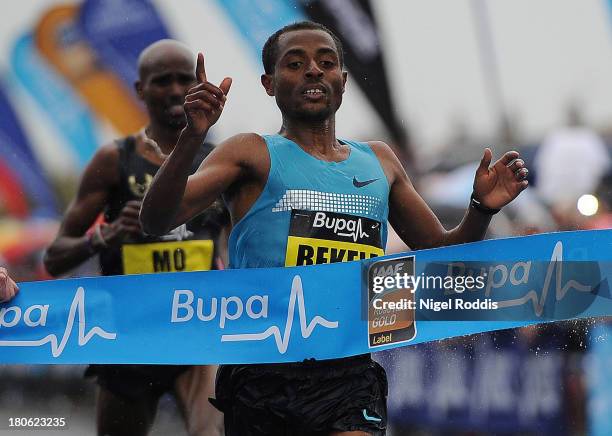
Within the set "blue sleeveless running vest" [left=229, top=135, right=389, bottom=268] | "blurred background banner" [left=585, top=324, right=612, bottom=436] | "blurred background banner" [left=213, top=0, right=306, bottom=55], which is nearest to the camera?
"blue sleeveless running vest" [left=229, top=135, right=389, bottom=268]

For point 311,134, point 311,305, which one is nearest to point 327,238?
point 311,305

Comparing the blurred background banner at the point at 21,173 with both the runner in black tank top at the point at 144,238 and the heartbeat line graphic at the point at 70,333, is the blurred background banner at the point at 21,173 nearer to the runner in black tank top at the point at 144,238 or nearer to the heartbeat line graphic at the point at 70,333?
the runner in black tank top at the point at 144,238

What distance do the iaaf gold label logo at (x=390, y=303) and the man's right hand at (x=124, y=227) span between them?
1528mm

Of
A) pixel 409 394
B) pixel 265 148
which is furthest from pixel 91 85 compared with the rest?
pixel 265 148

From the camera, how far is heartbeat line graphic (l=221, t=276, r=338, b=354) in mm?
3904

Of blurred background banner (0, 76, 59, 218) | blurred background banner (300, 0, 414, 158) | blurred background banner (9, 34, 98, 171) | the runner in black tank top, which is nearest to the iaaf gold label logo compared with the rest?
the runner in black tank top

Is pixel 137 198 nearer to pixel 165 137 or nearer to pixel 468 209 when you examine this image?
pixel 165 137

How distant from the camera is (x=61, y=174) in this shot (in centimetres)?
821

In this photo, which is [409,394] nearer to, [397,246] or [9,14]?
[397,246]

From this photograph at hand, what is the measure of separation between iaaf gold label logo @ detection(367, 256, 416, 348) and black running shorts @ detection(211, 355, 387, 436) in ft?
0.39

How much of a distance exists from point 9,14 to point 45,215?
1.41 metres

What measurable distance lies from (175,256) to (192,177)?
163cm

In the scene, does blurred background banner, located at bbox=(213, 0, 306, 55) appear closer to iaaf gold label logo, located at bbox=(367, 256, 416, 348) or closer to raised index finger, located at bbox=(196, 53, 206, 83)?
iaaf gold label logo, located at bbox=(367, 256, 416, 348)

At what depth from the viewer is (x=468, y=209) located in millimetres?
4172
